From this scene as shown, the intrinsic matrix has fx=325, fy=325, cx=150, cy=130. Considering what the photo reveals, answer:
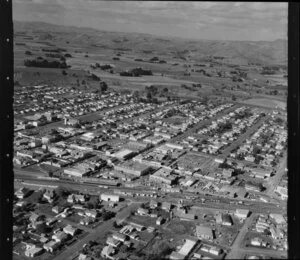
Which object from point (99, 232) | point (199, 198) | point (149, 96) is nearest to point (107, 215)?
point (99, 232)

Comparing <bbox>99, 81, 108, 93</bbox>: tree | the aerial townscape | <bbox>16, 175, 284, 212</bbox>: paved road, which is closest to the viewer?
the aerial townscape

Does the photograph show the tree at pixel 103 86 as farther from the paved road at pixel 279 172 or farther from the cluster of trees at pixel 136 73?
the paved road at pixel 279 172

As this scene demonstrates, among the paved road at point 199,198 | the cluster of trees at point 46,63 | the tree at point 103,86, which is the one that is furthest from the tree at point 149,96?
the paved road at point 199,198

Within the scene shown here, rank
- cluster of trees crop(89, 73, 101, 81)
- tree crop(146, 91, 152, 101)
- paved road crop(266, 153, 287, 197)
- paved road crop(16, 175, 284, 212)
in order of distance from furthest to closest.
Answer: tree crop(146, 91, 152, 101), cluster of trees crop(89, 73, 101, 81), paved road crop(16, 175, 284, 212), paved road crop(266, 153, 287, 197)

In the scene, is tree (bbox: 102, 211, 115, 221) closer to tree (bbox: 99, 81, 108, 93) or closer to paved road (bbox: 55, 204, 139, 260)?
paved road (bbox: 55, 204, 139, 260)

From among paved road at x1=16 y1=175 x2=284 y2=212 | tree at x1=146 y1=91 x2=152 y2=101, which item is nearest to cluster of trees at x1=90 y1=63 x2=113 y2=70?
tree at x1=146 y1=91 x2=152 y2=101

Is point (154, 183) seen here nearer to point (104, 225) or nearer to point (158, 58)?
point (104, 225)

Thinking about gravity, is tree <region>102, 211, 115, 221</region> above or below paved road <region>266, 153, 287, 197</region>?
below

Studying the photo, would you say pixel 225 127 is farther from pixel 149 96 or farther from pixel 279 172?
pixel 279 172
